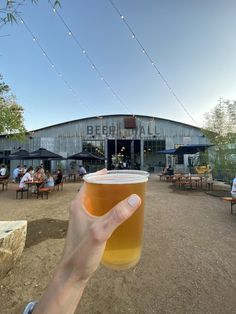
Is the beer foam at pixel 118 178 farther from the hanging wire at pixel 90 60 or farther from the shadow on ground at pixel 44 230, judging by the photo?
the hanging wire at pixel 90 60

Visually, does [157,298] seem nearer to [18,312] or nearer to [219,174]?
[18,312]

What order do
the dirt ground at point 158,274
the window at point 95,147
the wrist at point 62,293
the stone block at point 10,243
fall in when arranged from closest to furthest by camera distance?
the wrist at point 62,293 → the dirt ground at point 158,274 → the stone block at point 10,243 → the window at point 95,147

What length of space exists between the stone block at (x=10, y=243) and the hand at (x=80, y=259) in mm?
2899

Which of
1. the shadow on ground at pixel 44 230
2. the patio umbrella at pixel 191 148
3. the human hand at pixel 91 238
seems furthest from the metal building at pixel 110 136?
the human hand at pixel 91 238

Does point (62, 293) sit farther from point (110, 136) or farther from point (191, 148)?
point (110, 136)

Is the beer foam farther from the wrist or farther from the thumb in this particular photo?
the wrist

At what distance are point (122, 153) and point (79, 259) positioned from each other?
27756mm

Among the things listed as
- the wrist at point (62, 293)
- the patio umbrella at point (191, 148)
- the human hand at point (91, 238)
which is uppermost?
the patio umbrella at point (191, 148)

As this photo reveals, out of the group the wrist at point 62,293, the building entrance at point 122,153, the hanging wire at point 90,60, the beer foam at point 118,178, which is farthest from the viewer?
the building entrance at point 122,153

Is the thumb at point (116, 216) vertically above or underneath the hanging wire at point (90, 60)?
underneath

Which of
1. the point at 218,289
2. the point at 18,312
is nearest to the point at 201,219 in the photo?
the point at 218,289

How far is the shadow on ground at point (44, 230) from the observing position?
4680mm

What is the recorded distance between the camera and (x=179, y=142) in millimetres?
23266

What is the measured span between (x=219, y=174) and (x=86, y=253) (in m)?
15.5
